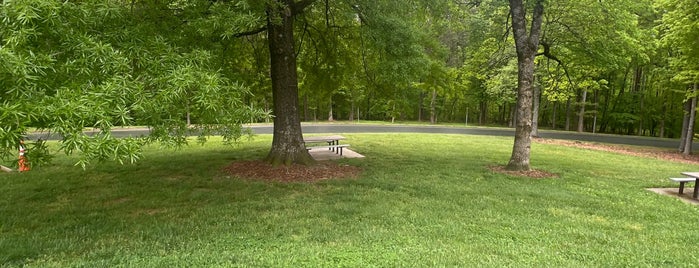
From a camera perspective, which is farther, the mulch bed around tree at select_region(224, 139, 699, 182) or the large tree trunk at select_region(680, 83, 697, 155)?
the large tree trunk at select_region(680, 83, 697, 155)

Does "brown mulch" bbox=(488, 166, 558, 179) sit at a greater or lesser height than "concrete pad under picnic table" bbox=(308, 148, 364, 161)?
lesser

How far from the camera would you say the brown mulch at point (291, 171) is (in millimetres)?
8578

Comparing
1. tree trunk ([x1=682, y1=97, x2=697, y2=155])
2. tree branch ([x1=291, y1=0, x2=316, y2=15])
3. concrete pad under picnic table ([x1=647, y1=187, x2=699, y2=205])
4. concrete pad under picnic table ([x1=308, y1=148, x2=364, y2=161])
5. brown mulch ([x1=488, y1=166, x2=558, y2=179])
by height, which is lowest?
concrete pad under picnic table ([x1=647, y1=187, x2=699, y2=205])

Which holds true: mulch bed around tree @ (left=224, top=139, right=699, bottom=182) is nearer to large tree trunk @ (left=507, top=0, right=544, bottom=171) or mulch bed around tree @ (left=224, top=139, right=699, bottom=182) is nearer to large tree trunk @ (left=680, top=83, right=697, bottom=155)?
large tree trunk @ (left=507, top=0, right=544, bottom=171)

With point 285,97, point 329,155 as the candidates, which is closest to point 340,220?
point 285,97

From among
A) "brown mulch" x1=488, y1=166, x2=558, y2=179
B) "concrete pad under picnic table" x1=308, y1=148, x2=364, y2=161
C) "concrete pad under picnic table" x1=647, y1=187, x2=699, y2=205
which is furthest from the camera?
"concrete pad under picnic table" x1=308, y1=148, x2=364, y2=161

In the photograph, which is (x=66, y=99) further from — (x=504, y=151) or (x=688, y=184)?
(x=504, y=151)

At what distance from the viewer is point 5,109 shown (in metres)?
2.81

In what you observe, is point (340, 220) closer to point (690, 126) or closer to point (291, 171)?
point (291, 171)

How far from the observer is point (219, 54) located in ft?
23.1

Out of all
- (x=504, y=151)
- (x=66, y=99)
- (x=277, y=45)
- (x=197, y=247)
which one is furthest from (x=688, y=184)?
(x=66, y=99)

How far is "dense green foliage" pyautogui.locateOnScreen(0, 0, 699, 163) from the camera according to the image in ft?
10.4

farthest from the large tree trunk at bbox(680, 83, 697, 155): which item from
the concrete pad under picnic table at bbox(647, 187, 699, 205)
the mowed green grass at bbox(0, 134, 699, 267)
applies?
the concrete pad under picnic table at bbox(647, 187, 699, 205)

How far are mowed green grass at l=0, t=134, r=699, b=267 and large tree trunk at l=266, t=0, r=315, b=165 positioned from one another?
1.54m
